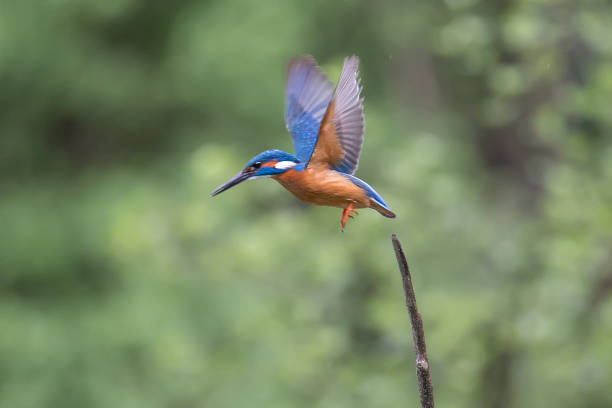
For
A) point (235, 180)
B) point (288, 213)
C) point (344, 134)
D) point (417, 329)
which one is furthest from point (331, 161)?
point (288, 213)

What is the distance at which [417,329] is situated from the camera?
1.15m

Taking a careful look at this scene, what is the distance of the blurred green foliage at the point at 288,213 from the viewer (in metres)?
4.11

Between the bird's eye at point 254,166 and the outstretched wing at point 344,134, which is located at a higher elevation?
the outstretched wing at point 344,134

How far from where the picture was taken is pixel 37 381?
709 cm

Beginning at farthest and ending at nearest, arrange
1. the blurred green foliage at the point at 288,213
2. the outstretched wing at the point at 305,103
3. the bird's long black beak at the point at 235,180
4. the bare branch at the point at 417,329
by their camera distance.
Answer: the blurred green foliage at the point at 288,213, the outstretched wing at the point at 305,103, the bird's long black beak at the point at 235,180, the bare branch at the point at 417,329

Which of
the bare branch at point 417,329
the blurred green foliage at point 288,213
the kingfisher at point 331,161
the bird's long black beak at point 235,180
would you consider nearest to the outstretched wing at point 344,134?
the kingfisher at point 331,161

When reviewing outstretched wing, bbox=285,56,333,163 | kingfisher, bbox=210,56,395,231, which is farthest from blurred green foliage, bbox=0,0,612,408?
kingfisher, bbox=210,56,395,231

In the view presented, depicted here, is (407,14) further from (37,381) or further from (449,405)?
(37,381)

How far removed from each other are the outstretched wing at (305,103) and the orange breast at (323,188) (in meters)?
0.17

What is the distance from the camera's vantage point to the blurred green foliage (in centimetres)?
411

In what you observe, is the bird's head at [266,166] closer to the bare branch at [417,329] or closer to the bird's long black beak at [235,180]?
the bird's long black beak at [235,180]

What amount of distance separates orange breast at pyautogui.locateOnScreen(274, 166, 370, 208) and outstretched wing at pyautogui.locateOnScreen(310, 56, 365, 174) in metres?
0.06

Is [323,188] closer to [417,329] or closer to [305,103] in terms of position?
[417,329]

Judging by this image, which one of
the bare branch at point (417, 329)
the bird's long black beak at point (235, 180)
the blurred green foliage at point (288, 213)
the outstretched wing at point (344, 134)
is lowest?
the bare branch at point (417, 329)
